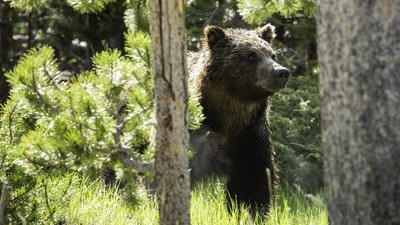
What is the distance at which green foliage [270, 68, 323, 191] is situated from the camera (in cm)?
895

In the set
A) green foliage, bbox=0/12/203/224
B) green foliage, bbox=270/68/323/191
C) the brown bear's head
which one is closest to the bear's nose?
the brown bear's head

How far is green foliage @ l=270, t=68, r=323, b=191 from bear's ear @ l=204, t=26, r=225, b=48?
1613mm

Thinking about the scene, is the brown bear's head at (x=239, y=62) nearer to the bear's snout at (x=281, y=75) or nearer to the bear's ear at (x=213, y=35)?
the bear's ear at (x=213, y=35)

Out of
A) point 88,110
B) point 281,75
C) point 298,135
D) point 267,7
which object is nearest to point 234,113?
point 281,75

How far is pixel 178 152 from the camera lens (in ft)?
14.1

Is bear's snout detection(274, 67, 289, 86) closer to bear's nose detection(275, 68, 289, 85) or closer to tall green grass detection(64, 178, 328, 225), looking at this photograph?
bear's nose detection(275, 68, 289, 85)

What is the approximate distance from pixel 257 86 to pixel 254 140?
0.56 meters

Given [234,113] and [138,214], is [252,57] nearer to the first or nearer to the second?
[234,113]

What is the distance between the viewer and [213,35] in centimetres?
785

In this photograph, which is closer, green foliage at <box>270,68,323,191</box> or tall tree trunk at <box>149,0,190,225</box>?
tall tree trunk at <box>149,0,190,225</box>

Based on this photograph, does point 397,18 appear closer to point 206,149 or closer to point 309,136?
point 206,149

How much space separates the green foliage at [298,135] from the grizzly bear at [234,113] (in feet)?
3.84

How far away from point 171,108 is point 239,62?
11.8ft

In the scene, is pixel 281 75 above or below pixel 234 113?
above
